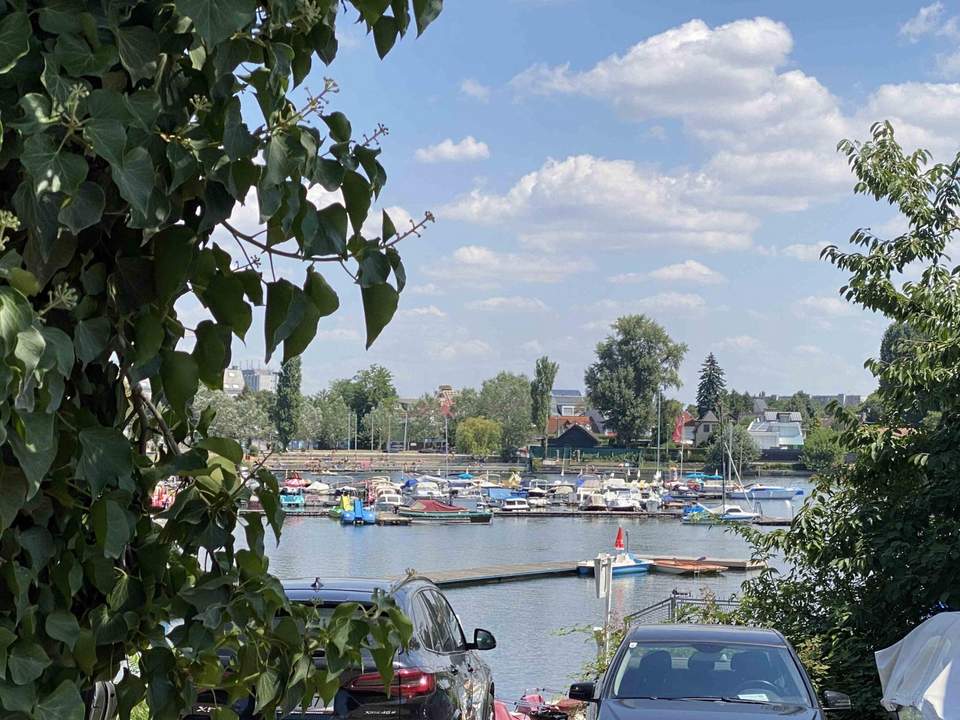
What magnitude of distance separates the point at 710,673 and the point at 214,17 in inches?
380

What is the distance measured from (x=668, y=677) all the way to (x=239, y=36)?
9.35 meters

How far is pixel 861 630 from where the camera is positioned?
54.2 feet

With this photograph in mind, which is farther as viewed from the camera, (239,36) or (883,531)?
(883,531)

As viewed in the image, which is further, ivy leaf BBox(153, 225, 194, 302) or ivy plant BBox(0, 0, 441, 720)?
ivy leaf BBox(153, 225, 194, 302)

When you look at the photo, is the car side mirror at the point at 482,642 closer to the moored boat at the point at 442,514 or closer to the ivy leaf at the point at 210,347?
the ivy leaf at the point at 210,347

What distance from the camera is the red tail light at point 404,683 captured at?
345 inches

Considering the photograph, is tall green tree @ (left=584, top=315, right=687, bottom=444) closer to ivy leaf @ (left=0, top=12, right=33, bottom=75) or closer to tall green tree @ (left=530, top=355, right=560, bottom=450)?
tall green tree @ (left=530, top=355, right=560, bottom=450)

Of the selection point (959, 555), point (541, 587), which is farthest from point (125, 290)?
point (541, 587)

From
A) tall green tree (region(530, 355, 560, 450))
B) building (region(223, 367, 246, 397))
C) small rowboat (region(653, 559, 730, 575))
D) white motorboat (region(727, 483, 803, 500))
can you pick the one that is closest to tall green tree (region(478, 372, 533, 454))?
tall green tree (region(530, 355, 560, 450))

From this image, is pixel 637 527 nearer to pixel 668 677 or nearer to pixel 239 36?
pixel 668 677

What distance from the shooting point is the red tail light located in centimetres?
877

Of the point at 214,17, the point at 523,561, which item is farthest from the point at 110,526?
the point at 523,561

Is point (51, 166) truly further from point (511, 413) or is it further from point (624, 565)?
point (511, 413)

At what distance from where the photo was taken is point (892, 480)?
53.9ft
